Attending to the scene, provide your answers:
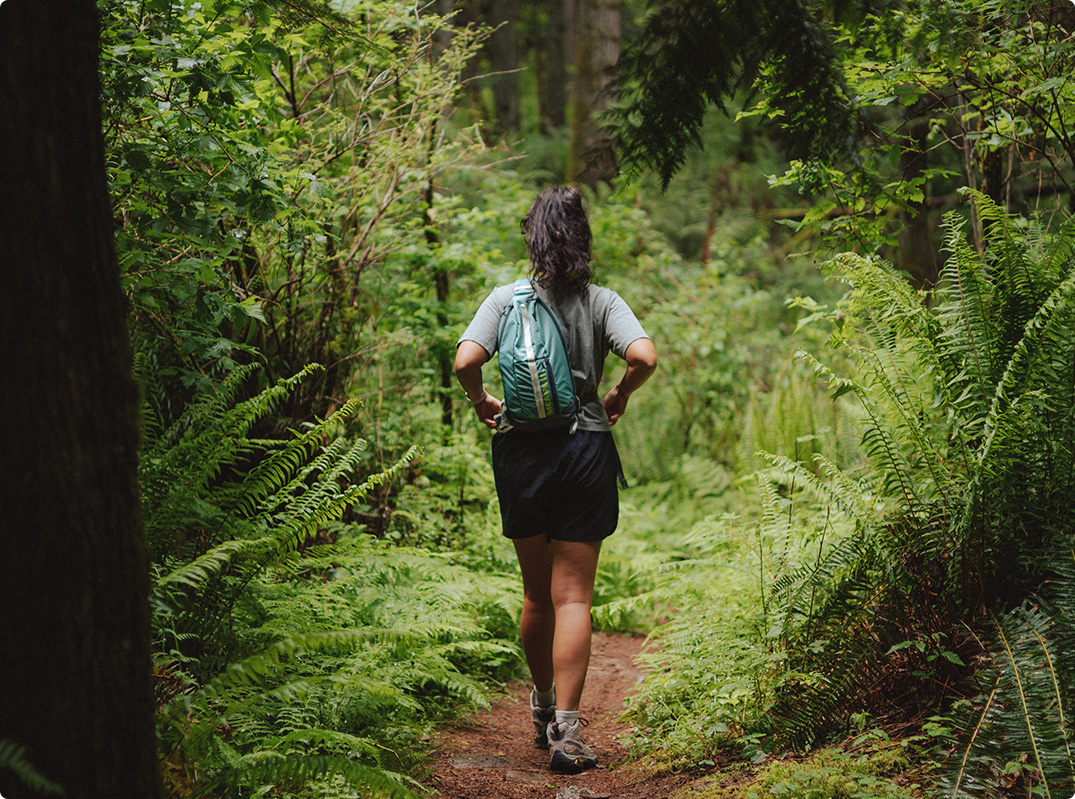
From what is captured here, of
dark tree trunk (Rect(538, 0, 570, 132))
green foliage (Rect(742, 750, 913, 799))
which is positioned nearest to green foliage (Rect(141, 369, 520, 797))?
Result: green foliage (Rect(742, 750, 913, 799))

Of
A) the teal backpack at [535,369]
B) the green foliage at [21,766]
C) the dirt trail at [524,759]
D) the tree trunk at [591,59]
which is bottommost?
the dirt trail at [524,759]

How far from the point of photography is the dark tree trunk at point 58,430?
158 cm

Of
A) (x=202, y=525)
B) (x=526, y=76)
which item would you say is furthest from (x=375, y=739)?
(x=526, y=76)

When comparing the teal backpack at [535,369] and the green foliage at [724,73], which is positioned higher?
the green foliage at [724,73]

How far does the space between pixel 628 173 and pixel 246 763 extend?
2.58 metres

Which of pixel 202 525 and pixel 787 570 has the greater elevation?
pixel 202 525

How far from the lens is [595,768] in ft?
10.3

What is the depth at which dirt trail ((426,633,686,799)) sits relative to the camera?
9.27 ft

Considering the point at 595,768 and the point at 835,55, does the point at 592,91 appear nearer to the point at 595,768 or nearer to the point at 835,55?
the point at 835,55

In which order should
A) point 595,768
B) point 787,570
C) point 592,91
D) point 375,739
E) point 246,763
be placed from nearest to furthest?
point 246,763
point 375,739
point 595,768
point 787,570
point 592,91

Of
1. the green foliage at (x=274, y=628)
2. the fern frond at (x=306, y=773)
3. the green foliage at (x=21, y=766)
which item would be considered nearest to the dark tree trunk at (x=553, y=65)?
the green foliage at (x=274, y=628)

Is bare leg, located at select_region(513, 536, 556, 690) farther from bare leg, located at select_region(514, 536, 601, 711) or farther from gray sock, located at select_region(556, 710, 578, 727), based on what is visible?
gray sock, located at select_region(556, 710, 578, 727)

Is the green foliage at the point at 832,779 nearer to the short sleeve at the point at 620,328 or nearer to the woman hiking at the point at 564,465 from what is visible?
the woman hiking at the point at 564,465

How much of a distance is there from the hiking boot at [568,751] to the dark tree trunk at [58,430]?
1.80m
